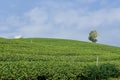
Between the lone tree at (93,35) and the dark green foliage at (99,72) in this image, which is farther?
the lone tree at (93,35)

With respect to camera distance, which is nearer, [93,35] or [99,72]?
[99,72]

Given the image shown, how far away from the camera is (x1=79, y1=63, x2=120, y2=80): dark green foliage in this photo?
25938 millimetres

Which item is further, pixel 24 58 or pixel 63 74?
pixel 24 58

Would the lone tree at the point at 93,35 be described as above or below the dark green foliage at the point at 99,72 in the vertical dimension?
above

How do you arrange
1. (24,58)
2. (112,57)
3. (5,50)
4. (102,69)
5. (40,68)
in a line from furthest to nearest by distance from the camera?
(112,57) → (5,50) → (24,58) → (102,69) → (40,68)

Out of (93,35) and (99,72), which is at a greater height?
(93,35)

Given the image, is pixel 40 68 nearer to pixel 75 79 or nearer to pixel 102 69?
pixel 75 79

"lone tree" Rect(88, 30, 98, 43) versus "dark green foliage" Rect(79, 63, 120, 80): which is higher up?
"lone tree" Rect(88, 30, 98, 43)

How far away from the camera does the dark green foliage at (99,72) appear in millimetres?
25938

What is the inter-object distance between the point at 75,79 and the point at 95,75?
2128 millimetres

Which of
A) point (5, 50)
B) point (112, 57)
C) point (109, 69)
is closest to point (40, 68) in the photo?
point (109, 69)

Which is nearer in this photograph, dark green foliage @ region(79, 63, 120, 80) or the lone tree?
dark green foliage @ region(79, 63, 120, 80)

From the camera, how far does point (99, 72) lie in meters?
26.9

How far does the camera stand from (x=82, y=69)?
25.5 metres
